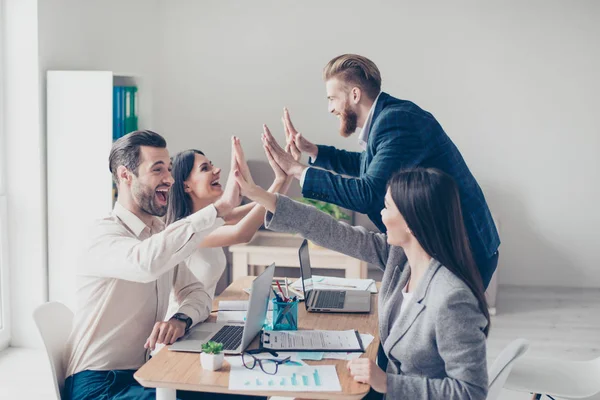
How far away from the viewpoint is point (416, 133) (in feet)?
8.95

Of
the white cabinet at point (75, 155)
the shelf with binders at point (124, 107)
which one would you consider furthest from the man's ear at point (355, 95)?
the shelf with binders at point (124, 107)

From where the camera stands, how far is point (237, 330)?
2424 millimetres

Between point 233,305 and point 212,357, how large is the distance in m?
0.73

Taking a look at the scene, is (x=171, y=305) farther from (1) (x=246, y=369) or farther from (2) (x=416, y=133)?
(2) (x=416, y=133)

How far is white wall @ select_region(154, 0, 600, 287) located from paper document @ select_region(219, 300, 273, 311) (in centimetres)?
341

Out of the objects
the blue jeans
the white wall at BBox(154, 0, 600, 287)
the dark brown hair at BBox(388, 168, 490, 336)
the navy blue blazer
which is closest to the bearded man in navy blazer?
the navy blue blazer

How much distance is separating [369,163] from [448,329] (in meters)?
1.05

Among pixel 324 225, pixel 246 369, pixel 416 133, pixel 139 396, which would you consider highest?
pixel 416 133

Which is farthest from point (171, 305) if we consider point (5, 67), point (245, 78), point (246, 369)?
point (245, 78)

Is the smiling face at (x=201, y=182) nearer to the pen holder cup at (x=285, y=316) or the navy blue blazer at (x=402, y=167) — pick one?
the navy blue blazer at (x=402, y=167)

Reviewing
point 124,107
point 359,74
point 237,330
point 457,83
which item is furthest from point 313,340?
point 457,83

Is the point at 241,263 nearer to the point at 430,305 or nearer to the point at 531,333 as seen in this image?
the point at 531,333

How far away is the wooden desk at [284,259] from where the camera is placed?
15.4 feet

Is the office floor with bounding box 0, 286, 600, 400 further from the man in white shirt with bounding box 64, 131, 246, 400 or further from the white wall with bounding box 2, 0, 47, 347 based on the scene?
the man in white shirt with bounding box 64, 131, 246, 400
